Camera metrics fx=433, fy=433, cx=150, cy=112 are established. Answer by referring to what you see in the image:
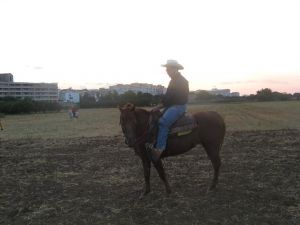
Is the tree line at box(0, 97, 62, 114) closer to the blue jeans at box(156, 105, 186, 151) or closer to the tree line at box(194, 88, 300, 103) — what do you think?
the tree line at box(194, 88, 300, 103)

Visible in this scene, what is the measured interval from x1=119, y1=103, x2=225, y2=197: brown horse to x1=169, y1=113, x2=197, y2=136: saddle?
0.12m

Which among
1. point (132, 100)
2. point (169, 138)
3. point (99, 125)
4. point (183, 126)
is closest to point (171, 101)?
point (183, 126)

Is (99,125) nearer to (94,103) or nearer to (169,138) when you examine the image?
(169,138)

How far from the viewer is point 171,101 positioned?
9.35 meters

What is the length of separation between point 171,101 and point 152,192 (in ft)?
6.96

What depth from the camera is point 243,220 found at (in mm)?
7457

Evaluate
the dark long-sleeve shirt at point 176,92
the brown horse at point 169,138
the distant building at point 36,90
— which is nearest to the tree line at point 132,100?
the dark long-sleeve shirt at point 176,92

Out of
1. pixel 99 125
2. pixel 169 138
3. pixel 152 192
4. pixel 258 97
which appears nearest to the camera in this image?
pixel 169 138

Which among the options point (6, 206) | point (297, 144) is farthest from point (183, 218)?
point (297, 144)

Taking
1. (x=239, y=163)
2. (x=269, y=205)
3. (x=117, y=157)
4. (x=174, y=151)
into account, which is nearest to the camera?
(x=269, y=205)

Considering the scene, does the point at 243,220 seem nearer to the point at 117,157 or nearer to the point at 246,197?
the point at 246,197

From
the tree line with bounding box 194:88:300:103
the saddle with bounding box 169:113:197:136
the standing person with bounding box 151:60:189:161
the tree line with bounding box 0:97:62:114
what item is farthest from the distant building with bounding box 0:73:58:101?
the standing person with bounding box 151:60:189:161

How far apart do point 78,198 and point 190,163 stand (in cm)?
460

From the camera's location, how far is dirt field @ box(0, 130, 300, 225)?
26.0 feet
